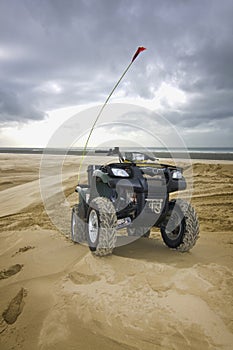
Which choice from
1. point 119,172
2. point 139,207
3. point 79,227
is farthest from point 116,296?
point 79,227

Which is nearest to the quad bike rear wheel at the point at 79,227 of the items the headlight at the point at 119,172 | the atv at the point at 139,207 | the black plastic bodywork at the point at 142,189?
the atv at the point at 139,207

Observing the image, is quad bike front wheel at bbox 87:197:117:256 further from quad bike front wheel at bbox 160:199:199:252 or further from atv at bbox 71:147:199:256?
quad bike front wheel at bbox 160:199:199:252

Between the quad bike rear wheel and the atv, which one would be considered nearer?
the atv

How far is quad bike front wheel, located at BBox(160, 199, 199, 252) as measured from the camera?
147 inches

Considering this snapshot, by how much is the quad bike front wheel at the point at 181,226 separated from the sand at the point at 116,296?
15cm

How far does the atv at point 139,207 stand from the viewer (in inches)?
137

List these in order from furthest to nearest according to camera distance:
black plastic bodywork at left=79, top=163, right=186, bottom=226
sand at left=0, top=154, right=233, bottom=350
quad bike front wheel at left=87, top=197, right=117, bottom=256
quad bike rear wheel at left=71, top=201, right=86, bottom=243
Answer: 1. quad bike rear wheel at left=71, top=201, right=86, bottom=243
2. black plastic bodywork at left=79, top=163, right=186, bottom=226
3. quad bike front wheel at left=87, top=197, right=117, bottom=256
4. sand at left=0, top=154, right=233, bottom=350

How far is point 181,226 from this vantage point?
3.83 meters

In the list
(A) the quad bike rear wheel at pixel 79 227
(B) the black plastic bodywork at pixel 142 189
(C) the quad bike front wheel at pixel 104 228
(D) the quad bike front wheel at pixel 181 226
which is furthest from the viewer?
(A) the quad bike rear wheel at pixel 79 227

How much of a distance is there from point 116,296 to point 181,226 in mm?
1627

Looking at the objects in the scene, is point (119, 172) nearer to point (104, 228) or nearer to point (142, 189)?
point (142, 189)

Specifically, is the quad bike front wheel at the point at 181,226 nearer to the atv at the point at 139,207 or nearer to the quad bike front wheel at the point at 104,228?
the atv at the point at 139,207

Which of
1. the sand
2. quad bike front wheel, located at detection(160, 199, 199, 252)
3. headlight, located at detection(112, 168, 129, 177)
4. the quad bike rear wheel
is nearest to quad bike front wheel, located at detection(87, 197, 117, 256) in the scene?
the sand

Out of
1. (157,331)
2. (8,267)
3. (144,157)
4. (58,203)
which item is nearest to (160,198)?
(144,157)
